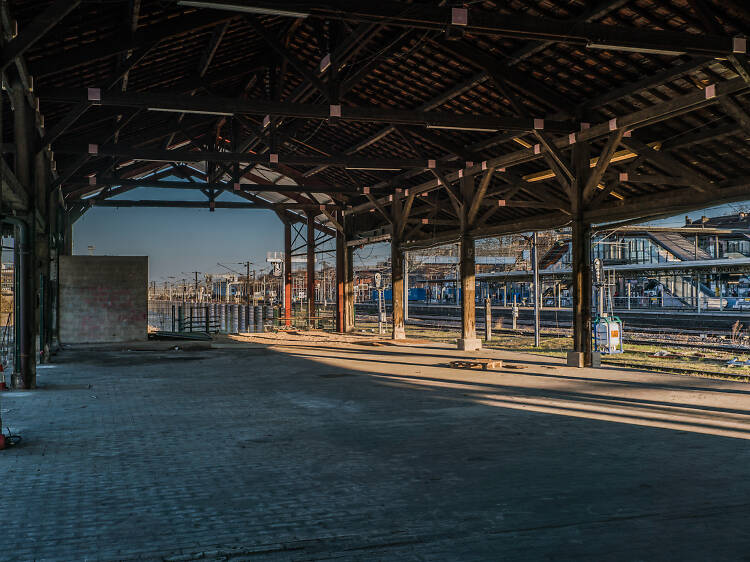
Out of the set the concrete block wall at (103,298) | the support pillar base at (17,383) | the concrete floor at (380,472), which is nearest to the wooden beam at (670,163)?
the concrete floor at (380,472)

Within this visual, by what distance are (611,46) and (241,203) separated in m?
20.0

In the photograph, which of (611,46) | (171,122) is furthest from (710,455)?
(171,122)

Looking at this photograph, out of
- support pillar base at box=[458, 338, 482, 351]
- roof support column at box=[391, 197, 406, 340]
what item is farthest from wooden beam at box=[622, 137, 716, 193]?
roof support column at box=[391, 197, 406, 340]

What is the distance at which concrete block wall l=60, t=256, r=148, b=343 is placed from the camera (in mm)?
20938

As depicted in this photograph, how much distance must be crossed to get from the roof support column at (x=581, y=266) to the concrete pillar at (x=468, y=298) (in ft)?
15.3

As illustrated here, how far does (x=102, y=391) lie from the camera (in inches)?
453

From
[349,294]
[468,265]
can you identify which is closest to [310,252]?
[349,294]

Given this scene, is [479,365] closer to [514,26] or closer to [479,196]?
[479,196]

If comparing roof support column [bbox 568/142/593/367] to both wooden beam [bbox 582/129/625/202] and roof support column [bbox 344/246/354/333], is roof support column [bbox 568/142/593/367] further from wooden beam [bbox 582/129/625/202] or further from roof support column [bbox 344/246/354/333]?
roof support column [bbox 344/246/354/333]

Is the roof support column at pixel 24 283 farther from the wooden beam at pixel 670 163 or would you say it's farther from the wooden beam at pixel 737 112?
the wooden beam at pixel 737 112

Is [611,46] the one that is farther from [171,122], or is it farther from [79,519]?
[171,122]

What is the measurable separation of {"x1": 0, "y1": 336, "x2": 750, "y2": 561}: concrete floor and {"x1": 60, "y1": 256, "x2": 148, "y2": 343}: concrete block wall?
32.8 ft

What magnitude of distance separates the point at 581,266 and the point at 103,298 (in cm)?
1539

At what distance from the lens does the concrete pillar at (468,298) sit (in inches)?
757
